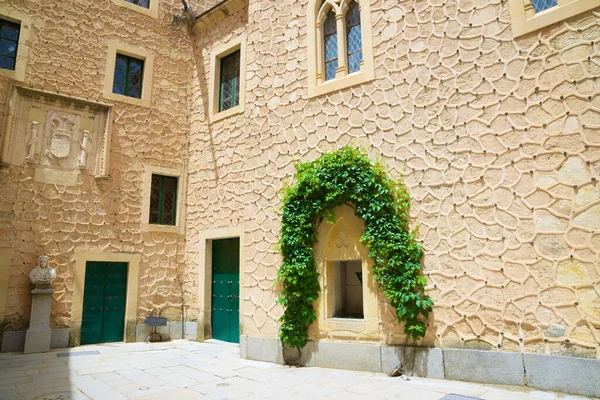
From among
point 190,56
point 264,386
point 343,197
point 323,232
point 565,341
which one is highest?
point 190,56

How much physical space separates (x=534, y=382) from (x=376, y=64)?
192 inches

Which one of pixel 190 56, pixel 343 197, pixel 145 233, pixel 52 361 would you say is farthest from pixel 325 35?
pixel 52 361

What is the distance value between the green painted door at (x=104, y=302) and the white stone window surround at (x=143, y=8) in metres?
6.17

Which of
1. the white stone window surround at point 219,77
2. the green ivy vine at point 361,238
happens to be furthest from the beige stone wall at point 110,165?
the green ivy vine at point 361,238

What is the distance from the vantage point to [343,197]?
6.03 meters

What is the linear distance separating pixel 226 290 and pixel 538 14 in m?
7.21

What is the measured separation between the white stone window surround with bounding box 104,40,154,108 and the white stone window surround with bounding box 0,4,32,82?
59.5 inches

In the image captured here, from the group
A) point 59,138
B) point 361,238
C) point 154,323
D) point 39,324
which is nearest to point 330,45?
point 361,238

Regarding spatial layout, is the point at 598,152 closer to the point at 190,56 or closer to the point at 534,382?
the point at 534,382

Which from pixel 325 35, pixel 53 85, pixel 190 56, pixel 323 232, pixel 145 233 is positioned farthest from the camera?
pixel 190 56

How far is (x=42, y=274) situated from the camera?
23.4ft

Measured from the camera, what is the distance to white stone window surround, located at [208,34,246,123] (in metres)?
8.30

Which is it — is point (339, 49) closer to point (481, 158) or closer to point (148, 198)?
point (481, 158)

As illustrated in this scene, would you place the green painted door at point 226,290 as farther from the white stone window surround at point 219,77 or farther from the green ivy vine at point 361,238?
the white stone window surround at point 219,77
